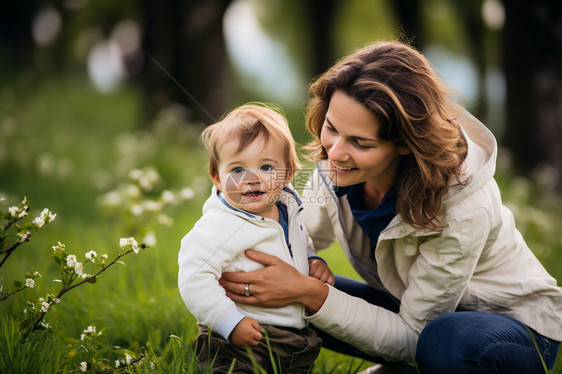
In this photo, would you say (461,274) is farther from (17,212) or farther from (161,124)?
(161,124)

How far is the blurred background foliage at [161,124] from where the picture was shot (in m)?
2.90

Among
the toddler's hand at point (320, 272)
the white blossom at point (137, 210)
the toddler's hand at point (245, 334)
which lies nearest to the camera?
the toddler's hand at point (245, 334)

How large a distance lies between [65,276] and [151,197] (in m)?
3.39

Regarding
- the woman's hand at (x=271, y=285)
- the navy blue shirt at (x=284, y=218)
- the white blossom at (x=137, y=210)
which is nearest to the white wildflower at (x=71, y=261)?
the woman's hand at (x=271, y=285)

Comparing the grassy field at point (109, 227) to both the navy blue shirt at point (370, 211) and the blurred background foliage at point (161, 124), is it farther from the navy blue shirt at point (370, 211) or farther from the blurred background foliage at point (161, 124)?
the navy blue shirt at point (370, 211)

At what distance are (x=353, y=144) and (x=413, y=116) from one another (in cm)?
25

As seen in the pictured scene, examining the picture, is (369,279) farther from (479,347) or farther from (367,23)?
(367,23)

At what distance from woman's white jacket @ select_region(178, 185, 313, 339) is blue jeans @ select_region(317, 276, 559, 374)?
52 centimetres

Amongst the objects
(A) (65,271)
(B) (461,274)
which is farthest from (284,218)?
(A) (65,271)

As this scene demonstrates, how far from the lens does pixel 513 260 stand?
2.18 metres

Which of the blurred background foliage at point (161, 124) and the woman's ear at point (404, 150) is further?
the blurred background foliage at point (161, 124)

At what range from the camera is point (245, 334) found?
1831mm

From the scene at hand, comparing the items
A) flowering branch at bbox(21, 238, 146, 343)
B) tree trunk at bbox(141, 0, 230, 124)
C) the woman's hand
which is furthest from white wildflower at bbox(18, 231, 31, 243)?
tree trunk at bbox(141, 0, 230, 124)

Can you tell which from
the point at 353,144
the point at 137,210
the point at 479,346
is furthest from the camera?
the point at 137,210
